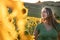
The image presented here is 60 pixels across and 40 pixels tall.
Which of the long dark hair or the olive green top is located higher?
the long dark hair

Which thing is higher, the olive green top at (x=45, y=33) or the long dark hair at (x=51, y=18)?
the long dark hair at (x=51, y=18)

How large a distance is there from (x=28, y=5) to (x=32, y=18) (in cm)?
11

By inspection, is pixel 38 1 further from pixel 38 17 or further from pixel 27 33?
Answer: pixel 27 33

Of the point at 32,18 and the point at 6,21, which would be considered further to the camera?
the point at 32,18

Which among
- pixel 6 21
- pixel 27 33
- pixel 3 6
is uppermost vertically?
pixel 3 6

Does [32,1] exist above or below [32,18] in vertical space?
above

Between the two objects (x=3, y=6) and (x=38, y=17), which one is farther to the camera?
(x=38, y=17)

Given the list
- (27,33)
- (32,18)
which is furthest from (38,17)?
(27,33)

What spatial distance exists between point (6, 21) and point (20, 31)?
0.46ft

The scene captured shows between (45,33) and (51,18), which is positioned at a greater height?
(51,18)

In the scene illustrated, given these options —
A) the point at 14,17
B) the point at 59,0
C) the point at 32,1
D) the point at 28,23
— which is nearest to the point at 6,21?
the point at 14,17

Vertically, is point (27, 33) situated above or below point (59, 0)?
below

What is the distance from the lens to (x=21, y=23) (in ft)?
5.89

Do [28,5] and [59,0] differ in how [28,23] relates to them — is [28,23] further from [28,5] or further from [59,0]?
[59,0]
